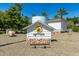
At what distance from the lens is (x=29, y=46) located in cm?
938

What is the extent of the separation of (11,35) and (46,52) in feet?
20.5

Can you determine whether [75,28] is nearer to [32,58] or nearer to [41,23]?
[41,23]

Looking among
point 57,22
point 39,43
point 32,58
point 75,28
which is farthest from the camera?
point 57,22

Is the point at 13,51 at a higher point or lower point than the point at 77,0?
lower

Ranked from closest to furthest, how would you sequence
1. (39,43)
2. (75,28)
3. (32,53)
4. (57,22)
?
1. (32,53)
2. (39,43)
3. (75,28)
4. (57,22)

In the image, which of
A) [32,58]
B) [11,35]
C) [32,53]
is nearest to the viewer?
[32,58]

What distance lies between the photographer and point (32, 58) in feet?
25.0

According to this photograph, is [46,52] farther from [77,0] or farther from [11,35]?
[11,35]

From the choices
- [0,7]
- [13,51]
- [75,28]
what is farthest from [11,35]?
[75,28]

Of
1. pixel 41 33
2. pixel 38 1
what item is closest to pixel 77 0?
pixel 38 1

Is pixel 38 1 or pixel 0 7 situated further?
pixel 0 7

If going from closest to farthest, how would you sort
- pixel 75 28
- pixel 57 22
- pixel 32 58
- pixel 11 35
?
pixel 32 58 → pixel 11 35 → pixel 75 28 → pixel 57 22

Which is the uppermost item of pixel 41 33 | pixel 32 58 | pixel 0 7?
pixel 0 7

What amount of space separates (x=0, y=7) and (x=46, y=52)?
3290mm
